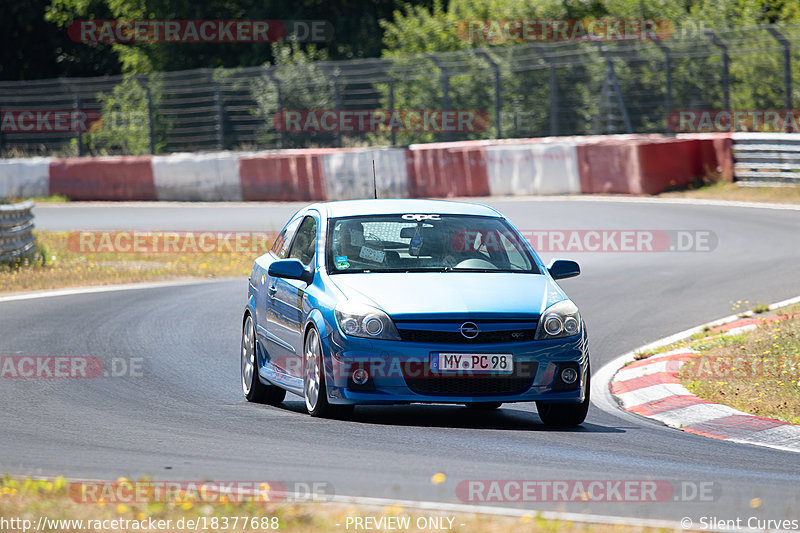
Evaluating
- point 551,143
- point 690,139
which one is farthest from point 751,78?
point 551,143

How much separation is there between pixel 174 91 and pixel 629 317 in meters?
21.7

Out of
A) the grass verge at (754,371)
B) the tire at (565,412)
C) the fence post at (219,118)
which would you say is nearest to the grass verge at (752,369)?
the grass verge at (754,371)

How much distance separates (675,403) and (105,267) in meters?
12.2

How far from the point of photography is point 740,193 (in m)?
25.5

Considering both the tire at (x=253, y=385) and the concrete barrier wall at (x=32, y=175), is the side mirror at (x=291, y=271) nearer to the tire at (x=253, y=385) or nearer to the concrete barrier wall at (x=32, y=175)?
the tire at (x=253, y=385)

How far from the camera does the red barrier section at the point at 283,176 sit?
29.9 meters

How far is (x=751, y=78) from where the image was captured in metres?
27.9

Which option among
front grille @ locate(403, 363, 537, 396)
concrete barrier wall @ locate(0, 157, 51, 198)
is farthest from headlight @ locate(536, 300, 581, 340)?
concrete barrier wall @ locate(0, 157, 51, 198)

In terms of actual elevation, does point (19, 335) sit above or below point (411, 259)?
below

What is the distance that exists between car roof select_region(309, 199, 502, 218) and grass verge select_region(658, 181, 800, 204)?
15.8 m

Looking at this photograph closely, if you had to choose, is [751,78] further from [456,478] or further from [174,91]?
[456,478]

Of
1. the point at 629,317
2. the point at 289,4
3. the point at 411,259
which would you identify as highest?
the point at 289,4

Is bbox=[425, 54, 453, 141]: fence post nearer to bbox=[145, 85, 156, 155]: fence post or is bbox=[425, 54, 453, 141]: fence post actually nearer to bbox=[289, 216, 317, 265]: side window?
bbox=[145, 85, 156, 155]: fence post

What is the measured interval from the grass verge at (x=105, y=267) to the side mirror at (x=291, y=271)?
956 centimetres
